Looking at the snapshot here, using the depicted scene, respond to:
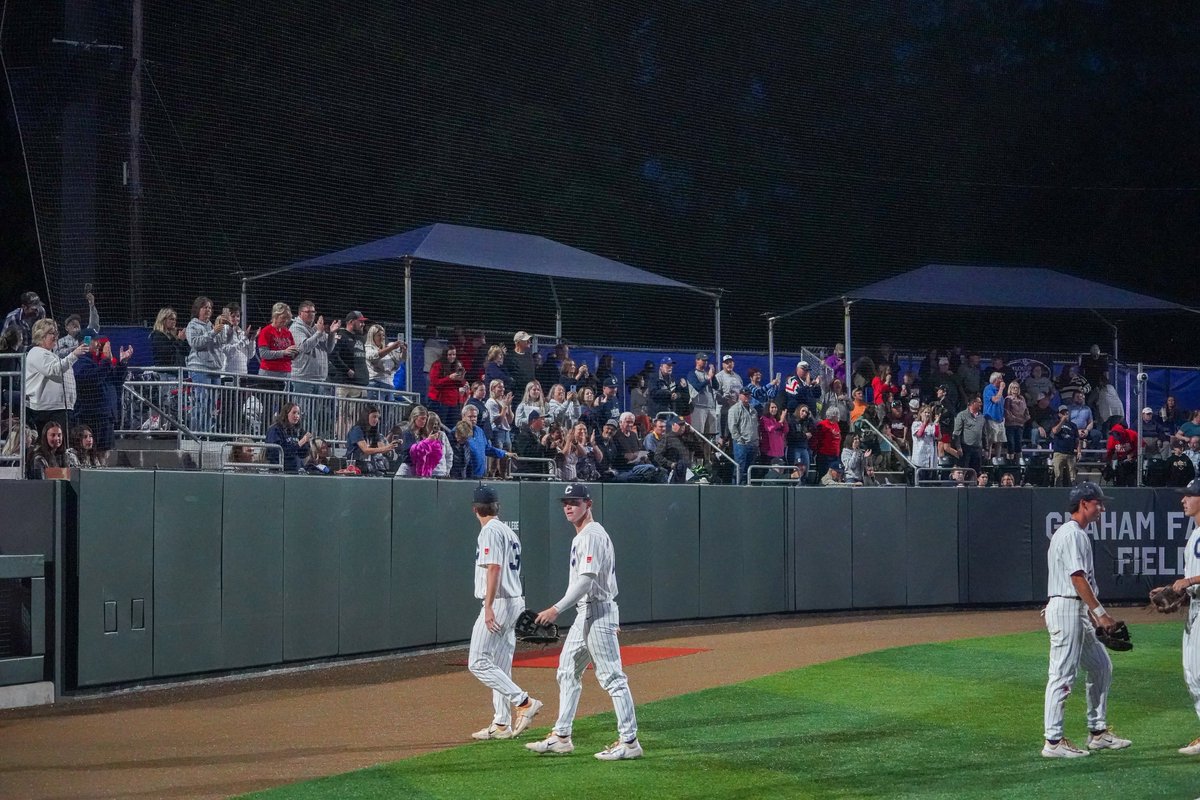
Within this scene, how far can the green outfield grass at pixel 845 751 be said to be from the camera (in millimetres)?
8727

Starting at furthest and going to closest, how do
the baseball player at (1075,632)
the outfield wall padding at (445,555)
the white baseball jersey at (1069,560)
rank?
the outfield wall padding at (445,555), the white baseball jersey at (1069,560), the baseball player at (1075,632)

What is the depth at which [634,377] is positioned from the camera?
2134cm

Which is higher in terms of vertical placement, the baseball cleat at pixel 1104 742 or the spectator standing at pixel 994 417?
the spectator standing at pixel 994 417

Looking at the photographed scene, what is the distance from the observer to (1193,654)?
9.62 meters

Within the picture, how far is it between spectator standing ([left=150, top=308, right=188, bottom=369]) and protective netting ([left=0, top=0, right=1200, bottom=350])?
228 centimetres

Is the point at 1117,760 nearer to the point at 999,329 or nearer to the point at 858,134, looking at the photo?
the point at 999,329

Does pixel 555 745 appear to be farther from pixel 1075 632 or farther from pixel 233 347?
pixel 233 347

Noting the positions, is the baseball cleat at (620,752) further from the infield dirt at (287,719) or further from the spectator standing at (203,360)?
the spectator standing at (203,360)

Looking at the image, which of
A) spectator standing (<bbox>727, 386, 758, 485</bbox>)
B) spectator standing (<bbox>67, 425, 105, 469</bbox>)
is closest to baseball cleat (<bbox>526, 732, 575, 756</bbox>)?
spectator standing (<bbox>67, 425, 105, 469</bbox>)

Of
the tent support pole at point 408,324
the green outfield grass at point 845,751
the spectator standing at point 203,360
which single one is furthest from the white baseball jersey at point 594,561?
the tent support pole at point 408,324

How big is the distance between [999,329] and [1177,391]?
12.0 ft

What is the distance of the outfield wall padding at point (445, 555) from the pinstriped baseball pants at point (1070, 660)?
8310 millimetres

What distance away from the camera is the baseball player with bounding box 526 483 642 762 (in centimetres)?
960

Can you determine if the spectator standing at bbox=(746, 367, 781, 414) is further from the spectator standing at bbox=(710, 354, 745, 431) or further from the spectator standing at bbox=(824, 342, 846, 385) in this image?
the spectator standing at bbox=(824, 342, 846, 385)
